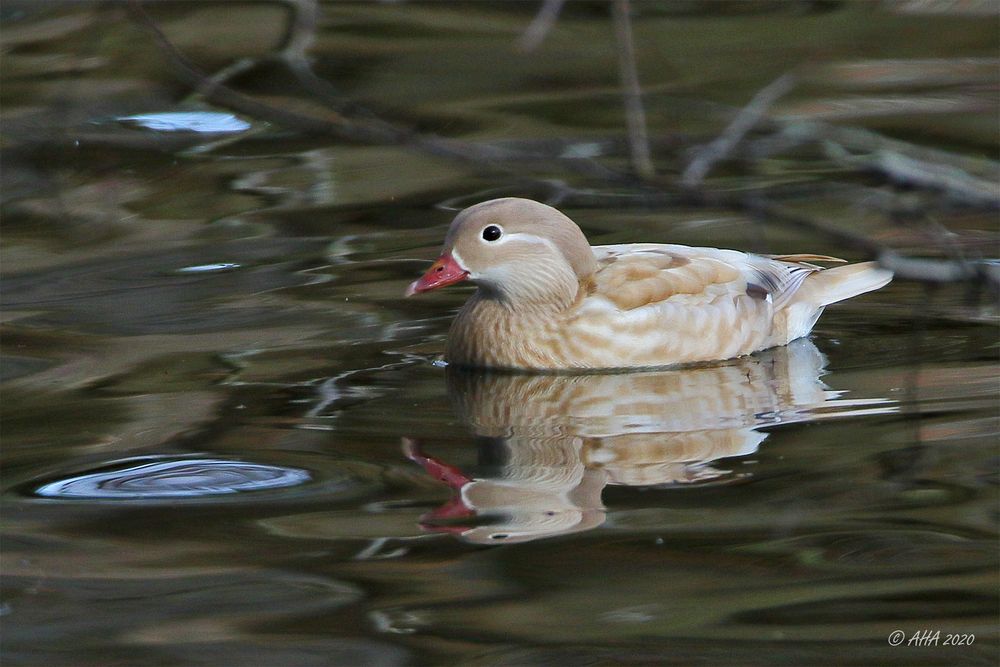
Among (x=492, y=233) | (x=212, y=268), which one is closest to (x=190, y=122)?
(x=212, y=268)

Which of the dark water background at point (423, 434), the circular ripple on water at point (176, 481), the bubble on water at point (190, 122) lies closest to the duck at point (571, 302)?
the dark water background at point (423, 434)

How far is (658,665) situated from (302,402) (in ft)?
9.42

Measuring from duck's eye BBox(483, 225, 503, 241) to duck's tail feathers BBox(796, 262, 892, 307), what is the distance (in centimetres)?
161

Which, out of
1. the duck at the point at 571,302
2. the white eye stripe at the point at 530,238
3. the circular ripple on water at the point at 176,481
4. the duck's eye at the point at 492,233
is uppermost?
the duck's eye at the point at 492,233

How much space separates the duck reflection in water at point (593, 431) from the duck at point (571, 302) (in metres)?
0.10

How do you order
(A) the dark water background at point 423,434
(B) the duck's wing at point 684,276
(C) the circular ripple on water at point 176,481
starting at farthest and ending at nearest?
(B) the duck's wing at point 684,276 → (C) the circular ripple on water at point 176,481 → (A) the dark water background at point 423,434

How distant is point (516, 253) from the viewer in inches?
300

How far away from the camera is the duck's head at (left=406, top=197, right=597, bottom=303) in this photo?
24.5 feet

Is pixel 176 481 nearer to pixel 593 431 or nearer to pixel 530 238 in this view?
pixel 593 431

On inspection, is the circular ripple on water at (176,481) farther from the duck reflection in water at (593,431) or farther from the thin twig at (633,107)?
the thin twig at (633,107)

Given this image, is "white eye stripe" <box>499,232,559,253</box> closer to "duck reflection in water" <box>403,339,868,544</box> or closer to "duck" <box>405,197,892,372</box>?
"duck" <box>405,197,892,372</box>

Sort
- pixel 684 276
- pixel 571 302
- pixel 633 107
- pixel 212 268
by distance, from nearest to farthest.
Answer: pixel 633 107
pixel 571 302
pixel 684 276
pixel 212 268

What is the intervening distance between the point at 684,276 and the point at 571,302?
577mm

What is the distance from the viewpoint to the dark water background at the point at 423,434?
4.78 metres
